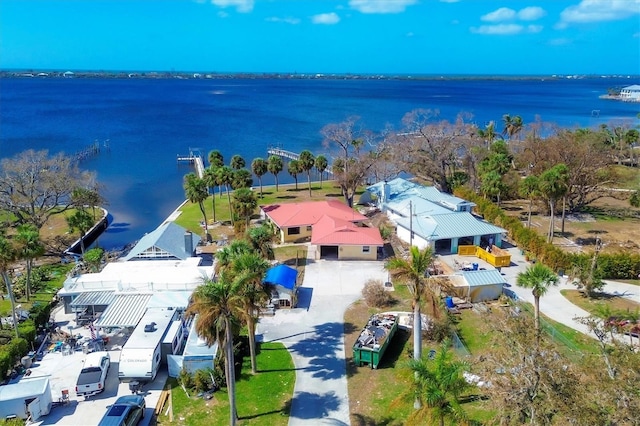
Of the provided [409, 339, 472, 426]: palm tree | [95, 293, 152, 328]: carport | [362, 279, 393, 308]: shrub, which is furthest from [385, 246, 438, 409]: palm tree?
[95, 293, 152, 328]: carport

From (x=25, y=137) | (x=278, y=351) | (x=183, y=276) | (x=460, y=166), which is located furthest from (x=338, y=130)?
(x=25, y=137)

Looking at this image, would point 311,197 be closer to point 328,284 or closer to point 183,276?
point 328,284

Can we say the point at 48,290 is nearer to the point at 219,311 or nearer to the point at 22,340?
the point at 22,340

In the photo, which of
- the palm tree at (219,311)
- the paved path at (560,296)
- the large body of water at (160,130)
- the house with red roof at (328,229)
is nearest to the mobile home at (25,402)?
the palm tree at (219,311)

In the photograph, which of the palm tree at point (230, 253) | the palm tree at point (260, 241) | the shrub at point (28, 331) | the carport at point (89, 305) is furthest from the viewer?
the palm tree at point (260, 241)

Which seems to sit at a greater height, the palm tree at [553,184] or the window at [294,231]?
the palm tree at [553,184]

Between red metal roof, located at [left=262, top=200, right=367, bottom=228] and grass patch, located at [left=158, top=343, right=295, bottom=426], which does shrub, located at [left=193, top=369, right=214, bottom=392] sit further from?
red metal roof, located at [left=262, top=200, right=367, bottom=228]

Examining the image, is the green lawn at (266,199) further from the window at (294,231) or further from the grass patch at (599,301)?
the grass patch at (599,301)
